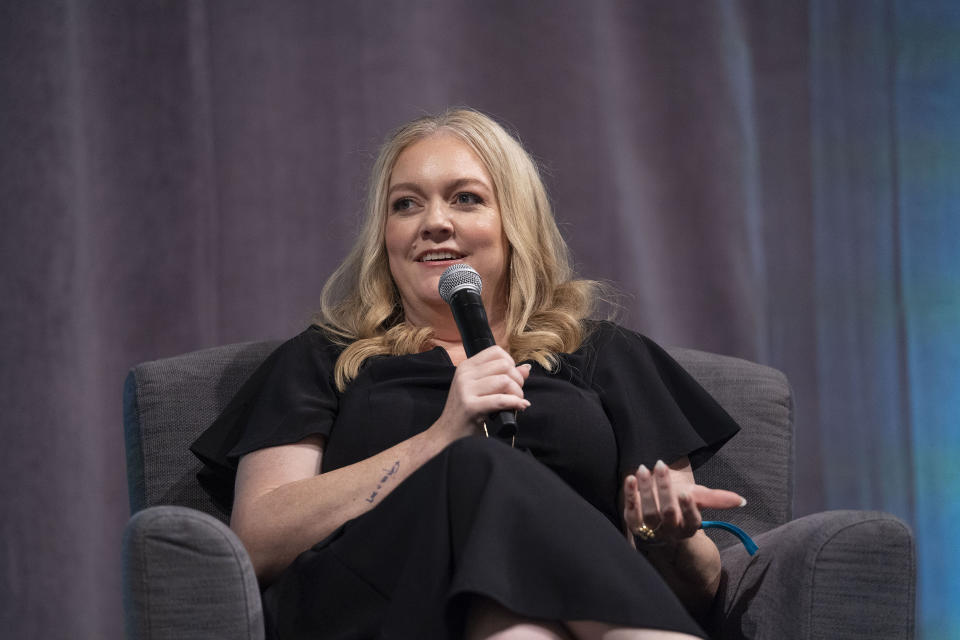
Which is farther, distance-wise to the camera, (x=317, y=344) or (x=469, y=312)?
(x=317, y=344)

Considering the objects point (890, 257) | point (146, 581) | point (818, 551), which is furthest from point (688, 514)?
point (890, 257)

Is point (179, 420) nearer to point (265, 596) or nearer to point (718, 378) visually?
point (265, 596)

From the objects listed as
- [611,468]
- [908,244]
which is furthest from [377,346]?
[908,244]

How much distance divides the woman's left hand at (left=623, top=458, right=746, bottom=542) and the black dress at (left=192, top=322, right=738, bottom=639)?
89 mm

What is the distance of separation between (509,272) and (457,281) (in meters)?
0.34

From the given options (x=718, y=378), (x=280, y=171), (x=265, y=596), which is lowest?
(x=265, y=596)

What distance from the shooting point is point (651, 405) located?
1.71 meters

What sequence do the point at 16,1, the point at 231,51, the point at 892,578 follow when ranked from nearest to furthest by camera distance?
the point at 892,578 < the point at 16,1 < the point at 231,51

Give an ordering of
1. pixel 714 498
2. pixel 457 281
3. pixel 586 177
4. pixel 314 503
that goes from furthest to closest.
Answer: pixel 586 177, pixel 457 281, pixel 314 503, pixel 714 498

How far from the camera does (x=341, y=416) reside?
5.41ft

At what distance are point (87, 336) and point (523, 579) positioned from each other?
1416 mm

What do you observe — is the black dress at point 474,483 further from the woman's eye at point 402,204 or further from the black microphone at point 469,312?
the woman's eye at point 402,204

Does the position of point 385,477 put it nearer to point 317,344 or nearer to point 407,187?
point 317,344

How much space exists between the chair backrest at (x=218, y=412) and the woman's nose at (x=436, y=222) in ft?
1.29
